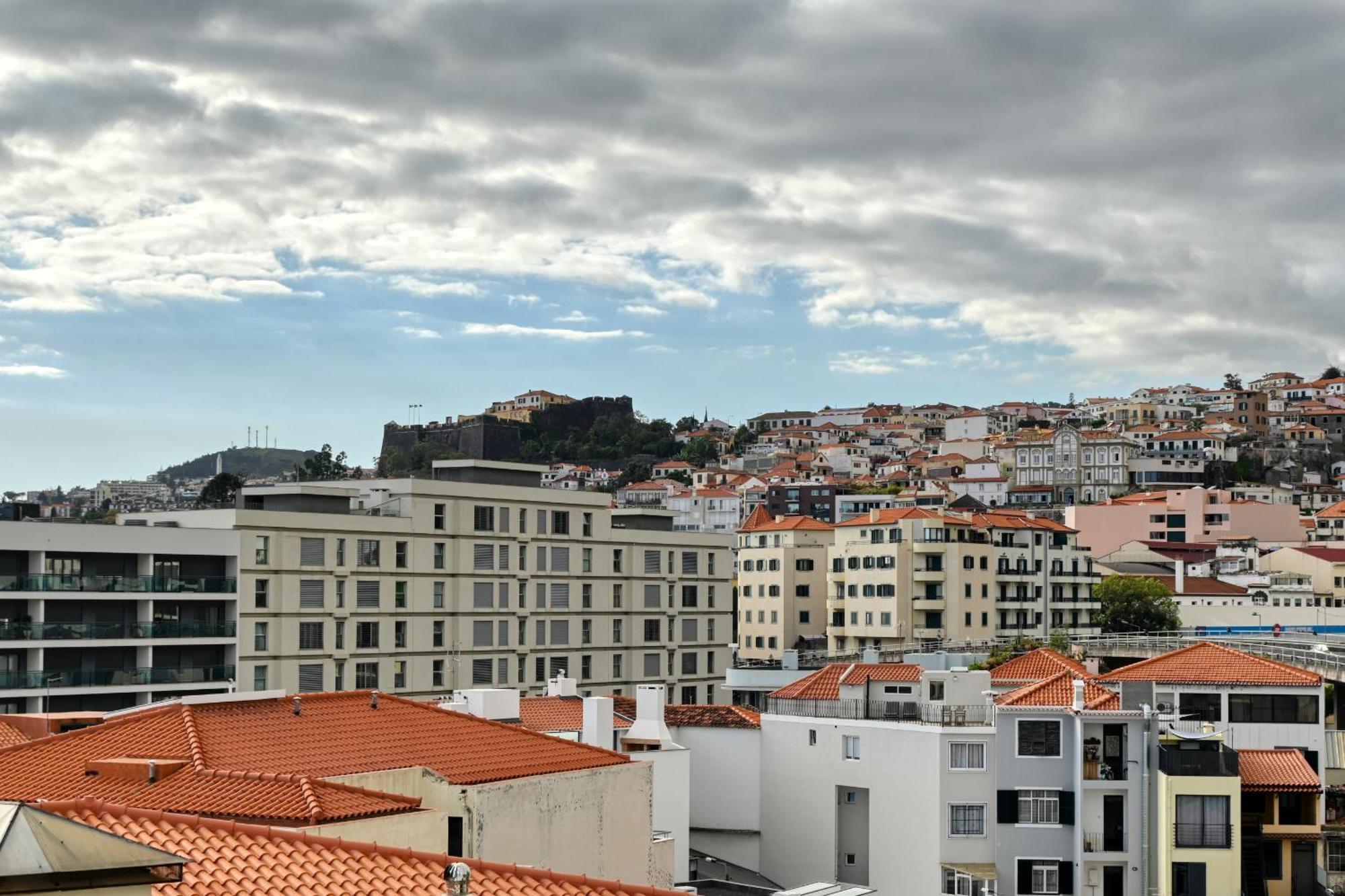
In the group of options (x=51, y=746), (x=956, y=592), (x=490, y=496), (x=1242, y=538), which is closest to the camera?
(x=51, y=746)

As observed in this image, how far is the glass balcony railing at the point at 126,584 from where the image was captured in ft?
214

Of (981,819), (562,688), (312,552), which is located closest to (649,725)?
(981,819)

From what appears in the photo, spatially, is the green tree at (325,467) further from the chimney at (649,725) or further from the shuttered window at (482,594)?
the chimney at (649,725)

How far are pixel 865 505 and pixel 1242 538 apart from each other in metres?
42.6

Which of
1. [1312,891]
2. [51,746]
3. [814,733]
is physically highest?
[51,746]

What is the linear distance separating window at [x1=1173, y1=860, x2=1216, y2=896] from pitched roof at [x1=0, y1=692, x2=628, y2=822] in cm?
2003

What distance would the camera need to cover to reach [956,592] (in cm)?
10962

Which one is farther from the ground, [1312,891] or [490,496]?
[490,496]

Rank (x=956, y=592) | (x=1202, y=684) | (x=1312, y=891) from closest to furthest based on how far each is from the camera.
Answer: (x=1312, y=891), (x=1202, y=684), (x=956, y=592)

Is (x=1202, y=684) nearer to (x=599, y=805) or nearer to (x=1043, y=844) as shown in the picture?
(x=1043, y=844)

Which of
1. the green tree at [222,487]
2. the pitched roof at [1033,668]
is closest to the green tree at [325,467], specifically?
the green tree at [222,487]

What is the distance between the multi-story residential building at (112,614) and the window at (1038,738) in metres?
36.6

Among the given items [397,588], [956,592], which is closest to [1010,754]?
[397,588]

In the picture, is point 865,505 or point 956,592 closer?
point 956,592
